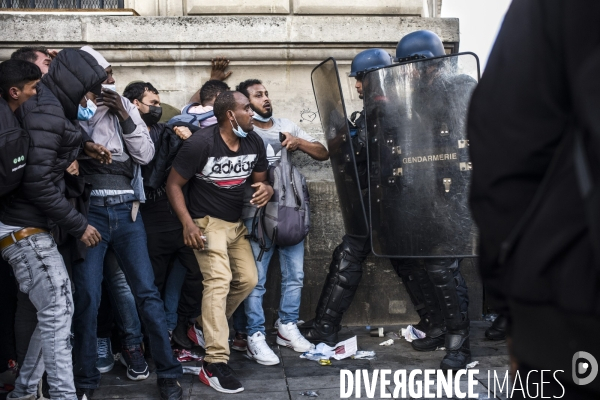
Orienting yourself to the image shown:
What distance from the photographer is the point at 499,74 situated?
1.40m

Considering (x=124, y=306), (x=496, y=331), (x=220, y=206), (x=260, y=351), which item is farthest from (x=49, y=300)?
(x=496, y=331)

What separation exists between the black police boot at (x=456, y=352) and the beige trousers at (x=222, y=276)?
133cm

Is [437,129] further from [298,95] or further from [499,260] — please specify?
[499,260]

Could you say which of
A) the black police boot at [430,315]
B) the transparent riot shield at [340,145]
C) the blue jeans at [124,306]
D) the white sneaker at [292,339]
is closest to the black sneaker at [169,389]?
the blue jeans at [124,306]

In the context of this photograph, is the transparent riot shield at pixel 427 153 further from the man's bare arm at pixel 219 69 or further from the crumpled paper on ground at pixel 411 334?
the man's bare arm at pixel 219 69

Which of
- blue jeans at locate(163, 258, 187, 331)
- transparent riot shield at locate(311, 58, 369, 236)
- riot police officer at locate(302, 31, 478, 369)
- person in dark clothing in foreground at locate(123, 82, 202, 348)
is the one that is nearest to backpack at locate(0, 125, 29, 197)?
person in dark clothing in foreground at locate(123, 82, 202, 348)

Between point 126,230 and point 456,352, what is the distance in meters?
2.24

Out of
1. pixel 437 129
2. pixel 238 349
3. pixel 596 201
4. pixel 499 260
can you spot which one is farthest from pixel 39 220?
pixel 596 201

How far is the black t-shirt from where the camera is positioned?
14.9 feet

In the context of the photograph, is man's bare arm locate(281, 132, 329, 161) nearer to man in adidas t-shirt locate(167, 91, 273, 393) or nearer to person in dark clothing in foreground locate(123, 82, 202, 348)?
man in adidas t-shirt locate(167, 91, 273, 393)

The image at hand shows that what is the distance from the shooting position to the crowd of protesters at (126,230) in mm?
3586

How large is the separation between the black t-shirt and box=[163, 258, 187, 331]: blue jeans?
60 cm

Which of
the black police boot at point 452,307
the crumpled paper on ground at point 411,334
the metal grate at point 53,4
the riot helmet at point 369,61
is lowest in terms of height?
the crumpled paper on ground at point 411,334

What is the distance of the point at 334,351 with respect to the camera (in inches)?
196
